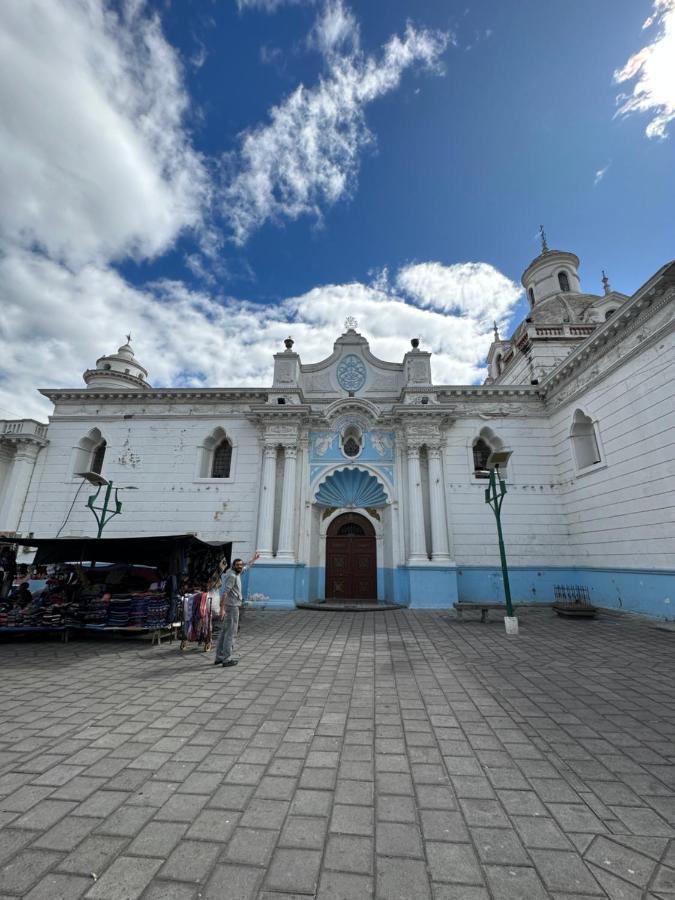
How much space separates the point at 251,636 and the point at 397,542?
730 cm

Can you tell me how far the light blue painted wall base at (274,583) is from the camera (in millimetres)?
13477

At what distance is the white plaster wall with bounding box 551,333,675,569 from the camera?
1037 cm

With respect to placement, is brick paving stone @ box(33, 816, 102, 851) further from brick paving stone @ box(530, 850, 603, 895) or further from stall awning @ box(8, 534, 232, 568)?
stall awning @ box(8, 534, 232, 568)

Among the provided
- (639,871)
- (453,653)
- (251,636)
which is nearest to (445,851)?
(639,871)

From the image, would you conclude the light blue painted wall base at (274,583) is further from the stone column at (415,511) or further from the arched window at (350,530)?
the stone column at (415,511)

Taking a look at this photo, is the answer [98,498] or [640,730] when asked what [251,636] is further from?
[98,498]

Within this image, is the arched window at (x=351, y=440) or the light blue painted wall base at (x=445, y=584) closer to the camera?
the light blue painted wall base at (x=445, y=584)

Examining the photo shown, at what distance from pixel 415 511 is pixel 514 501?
4167mm

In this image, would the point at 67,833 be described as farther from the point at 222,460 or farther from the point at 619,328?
the point at 619,328

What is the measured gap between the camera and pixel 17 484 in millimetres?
15562

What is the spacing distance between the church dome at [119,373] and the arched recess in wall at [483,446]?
61.2 ft

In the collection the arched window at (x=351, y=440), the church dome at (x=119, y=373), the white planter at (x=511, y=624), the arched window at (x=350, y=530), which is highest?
the church dome at (x=119, y=373)

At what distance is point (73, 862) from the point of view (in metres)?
2.23

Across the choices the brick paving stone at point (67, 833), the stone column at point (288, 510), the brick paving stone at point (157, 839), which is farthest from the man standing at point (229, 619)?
the stone column at point (288, 510)
